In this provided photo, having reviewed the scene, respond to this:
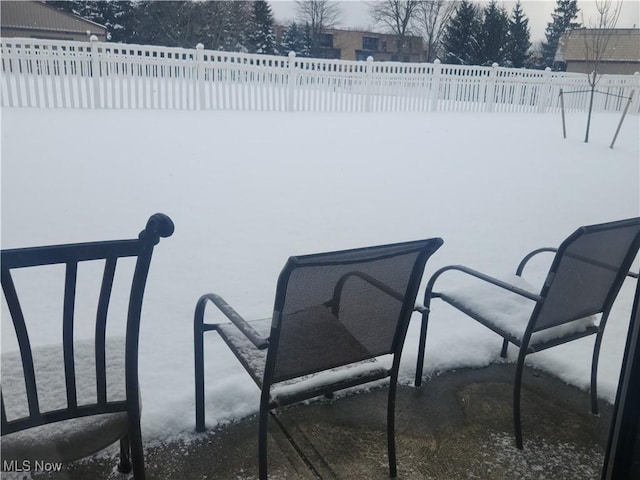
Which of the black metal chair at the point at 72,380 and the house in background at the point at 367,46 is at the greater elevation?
the house in background at the point at 367,46

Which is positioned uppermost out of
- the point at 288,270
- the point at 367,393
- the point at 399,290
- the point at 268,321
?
the point at 288,270

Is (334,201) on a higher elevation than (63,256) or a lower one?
lower

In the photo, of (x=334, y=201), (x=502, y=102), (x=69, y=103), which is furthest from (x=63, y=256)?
(x=502, y=102)

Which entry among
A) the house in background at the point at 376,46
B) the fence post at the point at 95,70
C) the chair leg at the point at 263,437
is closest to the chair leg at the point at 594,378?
the chair leg at the point at 263,437

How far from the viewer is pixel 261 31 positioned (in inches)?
1145

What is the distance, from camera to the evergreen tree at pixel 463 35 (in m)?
23.9

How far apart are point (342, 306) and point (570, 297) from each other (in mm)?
952

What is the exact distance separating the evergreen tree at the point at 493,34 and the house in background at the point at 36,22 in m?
17.2

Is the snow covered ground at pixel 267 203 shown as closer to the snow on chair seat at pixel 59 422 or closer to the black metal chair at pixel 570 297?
the black metal chair at pixel 570 297

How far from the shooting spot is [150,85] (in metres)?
10.6

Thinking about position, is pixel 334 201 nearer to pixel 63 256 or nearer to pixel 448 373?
pixel 448 373

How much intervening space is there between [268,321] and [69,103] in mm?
9798

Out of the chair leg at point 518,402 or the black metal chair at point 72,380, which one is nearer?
the black metal chair at point 72,380

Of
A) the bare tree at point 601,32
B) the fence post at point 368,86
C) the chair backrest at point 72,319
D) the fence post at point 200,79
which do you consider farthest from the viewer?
the fence post at point 368,86
